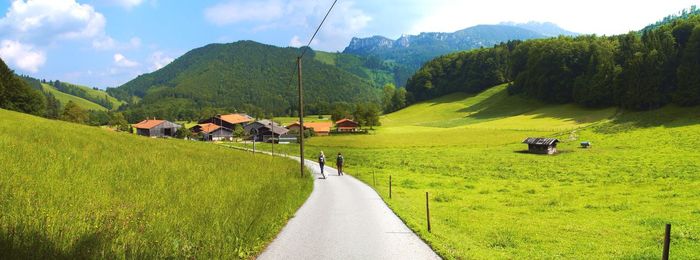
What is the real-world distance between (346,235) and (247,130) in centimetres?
12522

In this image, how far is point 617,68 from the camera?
98750 mm

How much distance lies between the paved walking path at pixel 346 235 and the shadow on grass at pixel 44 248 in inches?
162

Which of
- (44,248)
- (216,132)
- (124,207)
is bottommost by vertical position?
(44,248)

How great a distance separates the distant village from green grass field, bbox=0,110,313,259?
8799cm

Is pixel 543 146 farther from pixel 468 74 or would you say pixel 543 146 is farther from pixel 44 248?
pixel 468 74

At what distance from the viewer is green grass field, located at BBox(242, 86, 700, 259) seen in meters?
14.0

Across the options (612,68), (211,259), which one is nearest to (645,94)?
(612,68)

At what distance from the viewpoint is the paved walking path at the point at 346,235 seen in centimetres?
1224

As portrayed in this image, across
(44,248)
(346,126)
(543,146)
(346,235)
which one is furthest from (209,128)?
(44,248)

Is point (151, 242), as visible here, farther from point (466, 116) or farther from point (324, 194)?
point (466, 116)

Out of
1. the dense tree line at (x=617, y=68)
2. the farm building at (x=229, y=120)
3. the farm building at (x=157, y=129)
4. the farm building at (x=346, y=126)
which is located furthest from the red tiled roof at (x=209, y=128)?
the dense tree line at (x=617, y=68)

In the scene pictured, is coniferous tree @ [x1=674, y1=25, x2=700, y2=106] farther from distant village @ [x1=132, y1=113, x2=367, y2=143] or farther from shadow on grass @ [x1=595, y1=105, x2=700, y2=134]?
distant village @ [x1=132, y1=113, x2=367, y2=143]

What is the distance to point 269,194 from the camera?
65.5 feet

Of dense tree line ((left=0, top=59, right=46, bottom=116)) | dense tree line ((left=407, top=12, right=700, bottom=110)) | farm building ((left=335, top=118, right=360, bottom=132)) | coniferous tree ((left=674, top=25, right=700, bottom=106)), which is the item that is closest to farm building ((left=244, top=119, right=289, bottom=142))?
farm building ((left=335, top=118, right=360, bottom=132))
